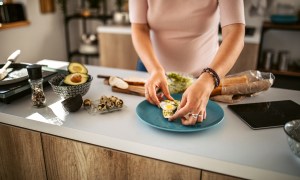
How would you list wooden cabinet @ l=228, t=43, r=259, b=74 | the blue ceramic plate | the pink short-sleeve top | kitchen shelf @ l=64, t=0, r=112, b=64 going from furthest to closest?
kitchen shelf @ l=64, t=0, r=112, b=64
wooden cabinet @ l=228, t=43, r=259, b=74
the pink short-sleeve top
the blue ceramic plate

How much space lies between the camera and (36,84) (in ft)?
3.35

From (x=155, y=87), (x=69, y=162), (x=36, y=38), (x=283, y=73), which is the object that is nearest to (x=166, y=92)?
(x=155, y=87)

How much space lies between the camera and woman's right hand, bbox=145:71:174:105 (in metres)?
0.99

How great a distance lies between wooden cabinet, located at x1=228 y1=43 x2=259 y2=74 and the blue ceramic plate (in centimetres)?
189

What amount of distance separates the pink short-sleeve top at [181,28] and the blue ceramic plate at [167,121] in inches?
19.9

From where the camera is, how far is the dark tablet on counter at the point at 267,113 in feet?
3.03

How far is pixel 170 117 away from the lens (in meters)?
0.90

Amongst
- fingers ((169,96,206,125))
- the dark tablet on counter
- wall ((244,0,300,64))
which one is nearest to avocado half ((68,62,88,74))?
fingers ((169,96,206,125))

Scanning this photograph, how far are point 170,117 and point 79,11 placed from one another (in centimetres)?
296

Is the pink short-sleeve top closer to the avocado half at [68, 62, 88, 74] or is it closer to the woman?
the woman

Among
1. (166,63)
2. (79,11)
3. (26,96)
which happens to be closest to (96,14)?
(79,11)

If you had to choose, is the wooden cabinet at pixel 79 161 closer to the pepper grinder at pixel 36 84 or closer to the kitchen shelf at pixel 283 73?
the pepper grinder at pixel 36 84

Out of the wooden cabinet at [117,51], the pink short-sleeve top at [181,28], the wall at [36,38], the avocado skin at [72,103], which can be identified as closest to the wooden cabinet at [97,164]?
the avocado skin at [72,103]

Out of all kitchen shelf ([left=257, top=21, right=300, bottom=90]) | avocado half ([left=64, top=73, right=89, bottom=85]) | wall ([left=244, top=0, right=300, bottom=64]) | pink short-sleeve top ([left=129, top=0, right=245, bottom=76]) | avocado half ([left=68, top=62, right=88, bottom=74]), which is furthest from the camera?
wall ([left=244, top=0, right=300, bottom=64])
